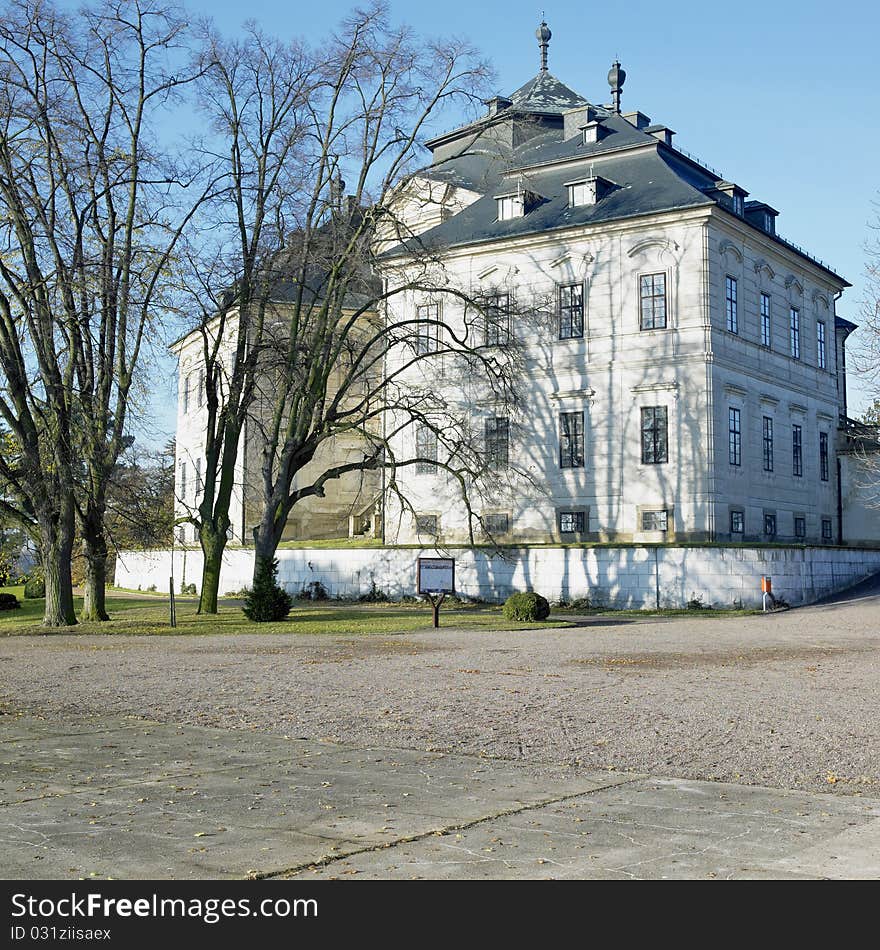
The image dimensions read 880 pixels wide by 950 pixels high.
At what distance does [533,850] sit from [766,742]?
5178 mm

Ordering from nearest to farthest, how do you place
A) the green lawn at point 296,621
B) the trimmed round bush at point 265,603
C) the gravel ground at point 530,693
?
1. the gravel ground at point 530,693
2. the green lawn at point 296,621
3. the trimmed round bush at point 265,603

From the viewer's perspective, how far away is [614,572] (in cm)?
3900

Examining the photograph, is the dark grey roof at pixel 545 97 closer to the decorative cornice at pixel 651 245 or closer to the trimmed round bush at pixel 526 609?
the decorative cornice at pixel 651 245

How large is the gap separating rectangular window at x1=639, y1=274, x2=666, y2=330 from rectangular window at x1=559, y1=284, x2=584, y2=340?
2577mm

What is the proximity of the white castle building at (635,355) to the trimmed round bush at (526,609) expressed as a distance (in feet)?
28.1

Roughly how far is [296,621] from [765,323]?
24531mm

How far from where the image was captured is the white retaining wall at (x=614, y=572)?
123 feet

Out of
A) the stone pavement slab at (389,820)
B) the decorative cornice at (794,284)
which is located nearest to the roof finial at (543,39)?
the decorative cornice at (794,284)

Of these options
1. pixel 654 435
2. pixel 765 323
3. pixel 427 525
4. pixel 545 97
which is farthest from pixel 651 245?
pixel 545 97

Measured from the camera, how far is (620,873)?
6266 mm

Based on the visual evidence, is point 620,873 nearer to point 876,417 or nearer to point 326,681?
point 326,681

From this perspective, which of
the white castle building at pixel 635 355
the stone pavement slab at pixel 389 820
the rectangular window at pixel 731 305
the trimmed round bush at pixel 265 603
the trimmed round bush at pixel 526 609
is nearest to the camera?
the stone pavement slab at pixel 389 820

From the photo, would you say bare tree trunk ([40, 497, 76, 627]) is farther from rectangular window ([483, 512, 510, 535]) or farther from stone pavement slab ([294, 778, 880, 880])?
stone pavement slab ([294, 778, 880, 880])

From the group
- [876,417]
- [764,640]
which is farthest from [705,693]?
[876,417]
